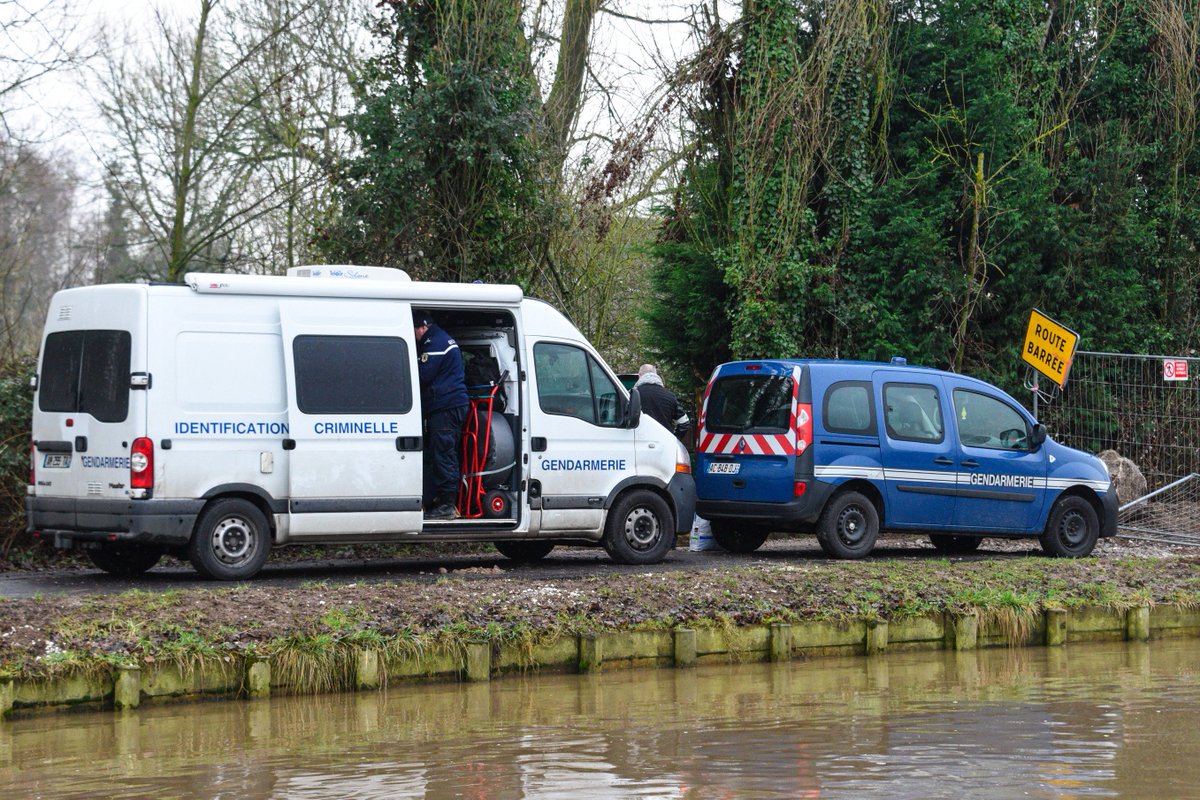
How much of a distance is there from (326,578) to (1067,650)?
599 cm

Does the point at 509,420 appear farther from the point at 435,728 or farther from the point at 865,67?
the point at 865,67

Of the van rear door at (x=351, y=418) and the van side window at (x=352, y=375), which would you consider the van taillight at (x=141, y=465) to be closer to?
the van rear door at (x=351, y=418)

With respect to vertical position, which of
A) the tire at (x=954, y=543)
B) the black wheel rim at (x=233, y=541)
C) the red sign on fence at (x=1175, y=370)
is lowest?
the tire at (x=954, y=543)

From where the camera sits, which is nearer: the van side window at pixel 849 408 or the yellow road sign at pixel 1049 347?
the van side window at pixel 849 408

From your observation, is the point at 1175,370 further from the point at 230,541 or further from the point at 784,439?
the point at 230,541

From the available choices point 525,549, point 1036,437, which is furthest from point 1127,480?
point 525,549

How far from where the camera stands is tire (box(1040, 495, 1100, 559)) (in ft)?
52.0

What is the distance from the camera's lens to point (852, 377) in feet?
48.5

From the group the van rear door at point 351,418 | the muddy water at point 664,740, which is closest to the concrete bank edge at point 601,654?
the muddy water at point 664,740

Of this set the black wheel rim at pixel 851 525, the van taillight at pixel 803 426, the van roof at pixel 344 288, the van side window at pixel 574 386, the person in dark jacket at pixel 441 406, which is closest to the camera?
the van roof at pixel 344 288

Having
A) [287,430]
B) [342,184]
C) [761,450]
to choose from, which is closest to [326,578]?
[287,430]

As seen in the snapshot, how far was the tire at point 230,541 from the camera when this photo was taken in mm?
11656

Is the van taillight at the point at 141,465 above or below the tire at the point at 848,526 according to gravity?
above

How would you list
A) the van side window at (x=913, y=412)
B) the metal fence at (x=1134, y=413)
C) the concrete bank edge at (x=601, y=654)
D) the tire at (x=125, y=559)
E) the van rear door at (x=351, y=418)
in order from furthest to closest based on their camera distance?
the metal fence at (x=1134, y=413), the van side window at (x=913, y=412), the tire at (x=125, y=559), the van rear door at (x=351, y=418), the concrete bank edge at (x=601, y=654)
